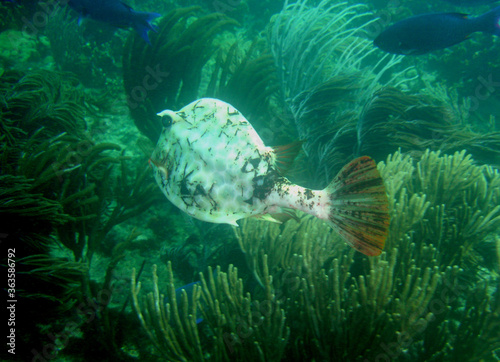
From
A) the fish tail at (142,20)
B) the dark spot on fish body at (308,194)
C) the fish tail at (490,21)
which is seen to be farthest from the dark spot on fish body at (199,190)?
the fish tail at (490,21)

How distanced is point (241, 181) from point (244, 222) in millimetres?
1046

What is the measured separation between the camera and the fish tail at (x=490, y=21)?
3.10 metres

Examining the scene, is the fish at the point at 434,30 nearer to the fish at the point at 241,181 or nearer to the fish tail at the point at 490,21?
the fish tail at the point at 490,21

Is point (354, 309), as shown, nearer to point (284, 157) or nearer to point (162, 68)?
point (284, 157)

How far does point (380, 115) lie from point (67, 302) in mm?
4754

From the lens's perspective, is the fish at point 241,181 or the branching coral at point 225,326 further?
the branching coral at point 225,326

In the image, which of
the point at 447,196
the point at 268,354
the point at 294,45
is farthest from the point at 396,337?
the point at 294,45

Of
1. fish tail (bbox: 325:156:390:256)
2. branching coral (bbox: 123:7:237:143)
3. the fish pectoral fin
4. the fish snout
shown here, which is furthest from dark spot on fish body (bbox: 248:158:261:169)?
branching coral (bbox: 123:7:237:143)

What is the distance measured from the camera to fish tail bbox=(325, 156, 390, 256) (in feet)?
4.86

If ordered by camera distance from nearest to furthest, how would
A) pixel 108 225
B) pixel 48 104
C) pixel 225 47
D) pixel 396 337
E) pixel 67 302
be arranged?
pixel 396 337, pixel 67 302, pixel 108 225, pixel 48 104, pixel 225 47

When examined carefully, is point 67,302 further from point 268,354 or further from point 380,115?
point 380,115

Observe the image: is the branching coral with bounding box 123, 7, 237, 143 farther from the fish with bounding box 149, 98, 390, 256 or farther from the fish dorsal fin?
the fish dorsal fin

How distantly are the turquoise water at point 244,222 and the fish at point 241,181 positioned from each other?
0.04 ft

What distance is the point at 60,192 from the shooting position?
280 centimetres
